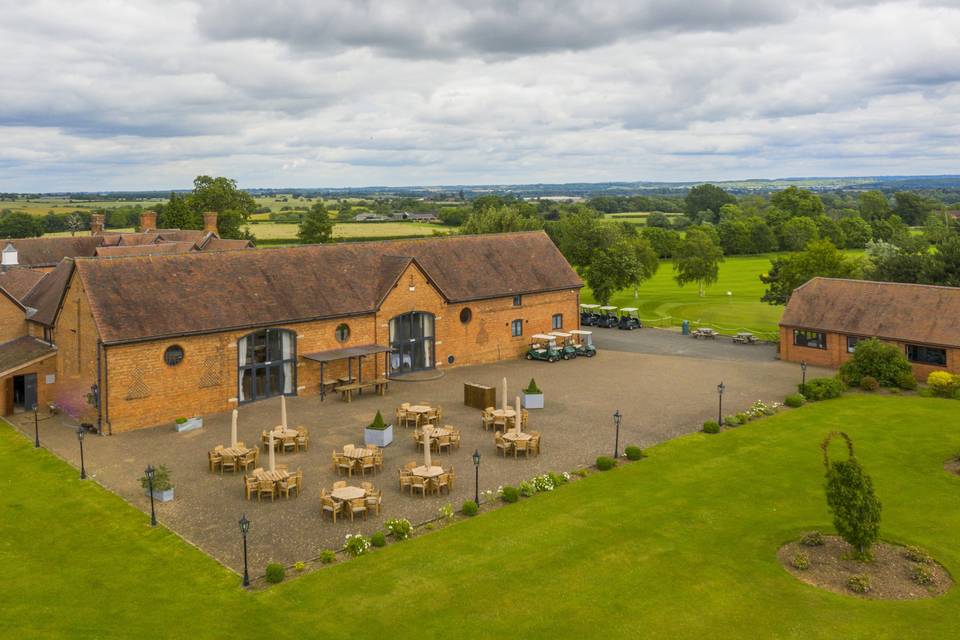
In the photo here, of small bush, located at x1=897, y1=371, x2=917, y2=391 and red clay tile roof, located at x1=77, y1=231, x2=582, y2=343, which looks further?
small bush, located at x1=897, y1=371, x2=917, y2=391

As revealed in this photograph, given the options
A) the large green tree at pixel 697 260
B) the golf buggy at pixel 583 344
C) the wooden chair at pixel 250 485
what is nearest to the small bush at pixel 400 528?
the wooden chair at pixel 250 485

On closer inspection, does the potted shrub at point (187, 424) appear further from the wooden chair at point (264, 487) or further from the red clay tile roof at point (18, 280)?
the red clay tile roof at point (18, 280)

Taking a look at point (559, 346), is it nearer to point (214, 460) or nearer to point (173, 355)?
point (173, 355)

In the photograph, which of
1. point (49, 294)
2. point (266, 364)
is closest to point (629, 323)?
point (266, 364)

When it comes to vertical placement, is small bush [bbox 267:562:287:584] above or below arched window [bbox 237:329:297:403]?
below

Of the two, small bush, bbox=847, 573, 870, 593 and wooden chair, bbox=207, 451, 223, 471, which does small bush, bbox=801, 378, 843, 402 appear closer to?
small bush, bbox=847, 573, 870, 593

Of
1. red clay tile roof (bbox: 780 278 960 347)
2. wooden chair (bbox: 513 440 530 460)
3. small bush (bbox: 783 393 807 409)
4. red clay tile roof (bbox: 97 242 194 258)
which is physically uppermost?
red clay tile roof (bbox: 97 242 194 258)

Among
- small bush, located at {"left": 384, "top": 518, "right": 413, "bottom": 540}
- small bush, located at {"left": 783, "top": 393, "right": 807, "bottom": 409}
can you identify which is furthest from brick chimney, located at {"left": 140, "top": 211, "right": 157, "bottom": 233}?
small bush, located at {"left": 384, "top": 518, "right": 413, "bottom": 540}
